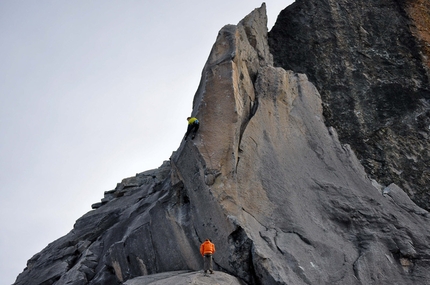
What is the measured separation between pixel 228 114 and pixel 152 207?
171 inches

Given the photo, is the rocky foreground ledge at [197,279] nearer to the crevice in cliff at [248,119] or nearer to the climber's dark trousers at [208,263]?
the climber's dark trousers at [208,263]

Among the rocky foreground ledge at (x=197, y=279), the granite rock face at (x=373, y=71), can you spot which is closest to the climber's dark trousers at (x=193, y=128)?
the rocky foreground ledge at (x=197, y=279)

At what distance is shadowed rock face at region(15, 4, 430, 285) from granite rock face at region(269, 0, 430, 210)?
6.34ft

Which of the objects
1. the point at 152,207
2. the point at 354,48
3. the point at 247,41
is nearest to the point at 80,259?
the point at 152,207

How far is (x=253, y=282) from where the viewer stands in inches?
657

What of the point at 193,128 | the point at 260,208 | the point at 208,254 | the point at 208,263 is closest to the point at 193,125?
the point at 193,128

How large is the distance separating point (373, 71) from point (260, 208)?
11.1 m

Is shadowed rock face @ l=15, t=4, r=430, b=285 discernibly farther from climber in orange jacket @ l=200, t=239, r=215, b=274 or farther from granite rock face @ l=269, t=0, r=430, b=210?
granite rock face @ l=269, t=0, r=430, b=210

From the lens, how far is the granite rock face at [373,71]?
76.9ft

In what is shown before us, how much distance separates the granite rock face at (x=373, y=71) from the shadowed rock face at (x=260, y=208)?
1.93 metres

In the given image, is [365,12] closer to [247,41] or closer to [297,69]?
[297,69]

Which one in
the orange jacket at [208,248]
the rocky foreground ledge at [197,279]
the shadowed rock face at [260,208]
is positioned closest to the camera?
the rocky foreground ledge at [197,279]

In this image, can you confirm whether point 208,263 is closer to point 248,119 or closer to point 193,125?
point 193,125

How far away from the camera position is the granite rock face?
923 inches
